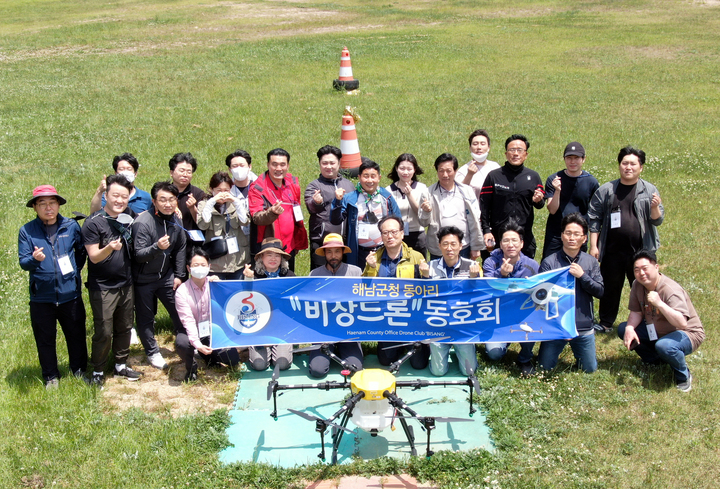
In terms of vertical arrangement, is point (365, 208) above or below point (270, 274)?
above

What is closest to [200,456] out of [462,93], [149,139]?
[149,139]

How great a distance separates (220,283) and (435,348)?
2.42 m

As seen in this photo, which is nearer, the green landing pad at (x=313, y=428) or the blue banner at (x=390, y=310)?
the green landing pad at (x=313, y=428)

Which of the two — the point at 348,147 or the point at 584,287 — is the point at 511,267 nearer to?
the point at 584,287

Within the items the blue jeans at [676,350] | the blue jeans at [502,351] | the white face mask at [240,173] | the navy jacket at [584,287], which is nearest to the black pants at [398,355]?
the blue jeans at [502,351]

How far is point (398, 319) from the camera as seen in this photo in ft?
23.1

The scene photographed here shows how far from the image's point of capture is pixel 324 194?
8.18 metres

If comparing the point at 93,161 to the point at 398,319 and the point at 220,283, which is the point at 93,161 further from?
the point at 398,319

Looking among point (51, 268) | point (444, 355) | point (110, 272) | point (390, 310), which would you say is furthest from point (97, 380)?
point (444, 355)

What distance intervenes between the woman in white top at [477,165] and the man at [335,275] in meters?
1.97

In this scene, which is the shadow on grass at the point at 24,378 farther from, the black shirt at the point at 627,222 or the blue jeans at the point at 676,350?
the black shirt at the point at 627,222

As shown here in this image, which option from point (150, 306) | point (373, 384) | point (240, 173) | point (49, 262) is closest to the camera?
point (373, 384)

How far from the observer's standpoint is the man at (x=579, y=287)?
22.6ft

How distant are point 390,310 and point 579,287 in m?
2.03
